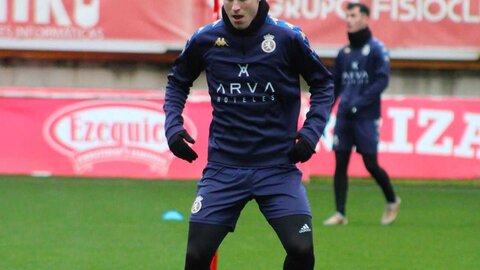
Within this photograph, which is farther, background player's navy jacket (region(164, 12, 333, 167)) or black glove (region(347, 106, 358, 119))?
black glove (region(347, 106, 358, 119))

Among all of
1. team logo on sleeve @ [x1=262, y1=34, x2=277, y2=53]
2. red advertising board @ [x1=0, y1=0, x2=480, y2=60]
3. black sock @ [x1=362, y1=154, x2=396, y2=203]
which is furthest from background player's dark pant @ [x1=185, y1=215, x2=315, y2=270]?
red advertising board @ [x1=0, y1=0, x2=480, y2=60]

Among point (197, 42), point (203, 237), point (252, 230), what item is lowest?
point (252, 230)

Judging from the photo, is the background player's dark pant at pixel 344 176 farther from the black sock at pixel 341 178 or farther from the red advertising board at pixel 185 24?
the red advertising board at pixel 185 24

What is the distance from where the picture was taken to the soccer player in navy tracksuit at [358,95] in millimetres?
12609

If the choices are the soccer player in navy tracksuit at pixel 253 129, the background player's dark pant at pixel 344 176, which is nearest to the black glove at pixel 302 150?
the soccer player in navy tracksuit at pixel 253 129

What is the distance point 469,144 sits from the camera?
18531 mm

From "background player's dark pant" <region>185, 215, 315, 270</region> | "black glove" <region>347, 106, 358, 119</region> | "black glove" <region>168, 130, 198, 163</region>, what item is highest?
"black glove" <region>168, 130, 198, 163</region>

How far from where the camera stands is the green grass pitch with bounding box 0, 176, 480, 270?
10.2 metres

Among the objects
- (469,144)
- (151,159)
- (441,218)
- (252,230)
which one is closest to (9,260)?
(252,230)

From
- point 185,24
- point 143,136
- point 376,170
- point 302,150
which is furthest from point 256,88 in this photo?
point 185,24

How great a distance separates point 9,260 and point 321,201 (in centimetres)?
633

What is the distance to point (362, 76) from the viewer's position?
41.9ft

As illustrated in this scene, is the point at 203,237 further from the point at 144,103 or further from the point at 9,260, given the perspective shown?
the point at 144,103

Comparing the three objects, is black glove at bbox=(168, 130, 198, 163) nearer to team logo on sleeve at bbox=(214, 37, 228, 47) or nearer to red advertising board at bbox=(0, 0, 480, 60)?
team logo on sleeve at bbox=(214, 37, 228, 47)
